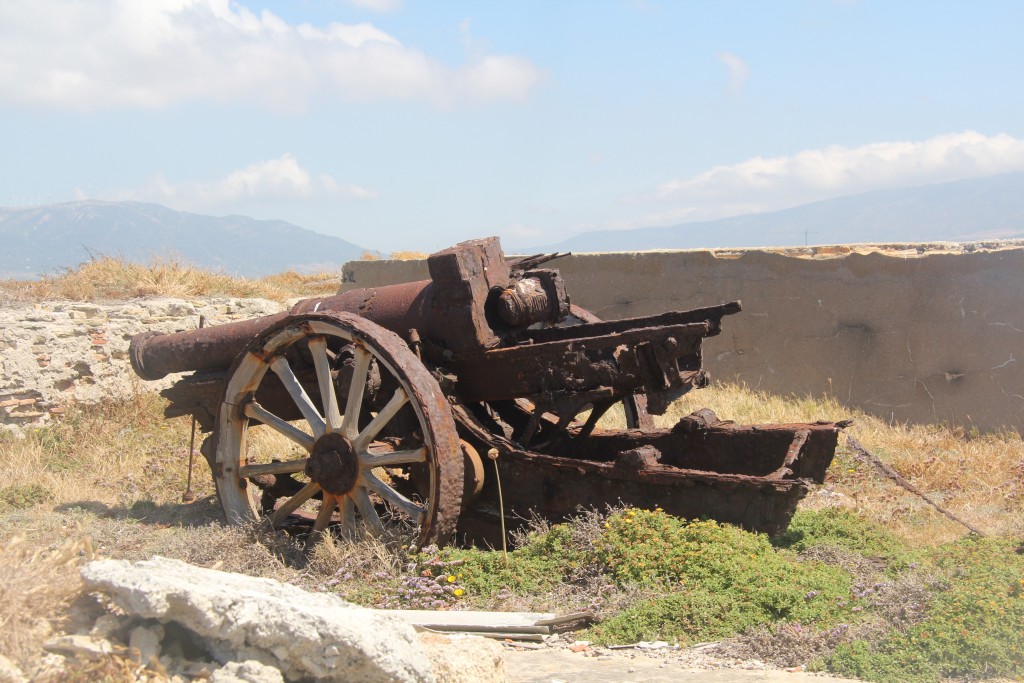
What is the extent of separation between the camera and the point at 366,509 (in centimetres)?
541

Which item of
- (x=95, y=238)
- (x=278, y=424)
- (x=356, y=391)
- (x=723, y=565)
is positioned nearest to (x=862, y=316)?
(x=723, y=565)

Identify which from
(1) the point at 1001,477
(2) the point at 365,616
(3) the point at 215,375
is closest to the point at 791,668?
(2) the point at 365,616

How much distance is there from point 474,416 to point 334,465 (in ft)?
2.90

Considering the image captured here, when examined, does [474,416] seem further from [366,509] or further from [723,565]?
[723,565]

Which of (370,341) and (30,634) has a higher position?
(370,341)

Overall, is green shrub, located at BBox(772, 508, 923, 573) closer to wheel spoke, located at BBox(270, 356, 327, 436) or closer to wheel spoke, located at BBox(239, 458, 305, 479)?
wheel spoke, located at BBox(270, 356, 327, 436)

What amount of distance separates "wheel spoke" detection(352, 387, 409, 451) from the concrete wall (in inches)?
210

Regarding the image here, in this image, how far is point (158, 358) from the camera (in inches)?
274

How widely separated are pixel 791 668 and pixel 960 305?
234 inches

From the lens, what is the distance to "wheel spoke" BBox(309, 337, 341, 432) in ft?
18.2

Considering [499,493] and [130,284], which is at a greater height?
[130,284]

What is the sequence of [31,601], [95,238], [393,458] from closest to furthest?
[31,601] → [393,458] → [95,238]

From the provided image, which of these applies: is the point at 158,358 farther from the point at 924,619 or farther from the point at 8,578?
the point at 924,619

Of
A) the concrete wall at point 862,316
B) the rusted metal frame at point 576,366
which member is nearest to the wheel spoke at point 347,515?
the rusted metal frame at point 576,366
